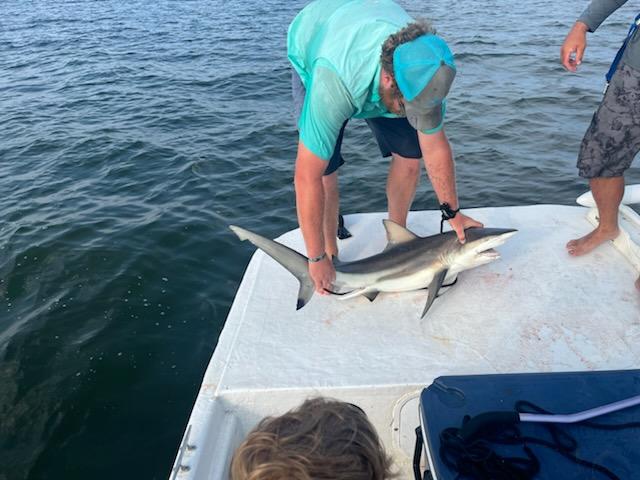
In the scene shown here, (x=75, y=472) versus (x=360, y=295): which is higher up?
(x=360, y=295)

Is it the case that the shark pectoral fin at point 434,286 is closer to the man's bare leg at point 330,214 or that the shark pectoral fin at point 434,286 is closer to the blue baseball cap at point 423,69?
the man's bare leg at point 330,214

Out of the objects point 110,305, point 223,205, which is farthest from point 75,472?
point 223,205

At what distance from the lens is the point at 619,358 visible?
297 centimetres

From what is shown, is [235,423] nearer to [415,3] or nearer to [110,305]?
[110,305]

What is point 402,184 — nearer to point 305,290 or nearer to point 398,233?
point 398,233

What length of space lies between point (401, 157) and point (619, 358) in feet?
6.68

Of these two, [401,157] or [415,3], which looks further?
[415,3]

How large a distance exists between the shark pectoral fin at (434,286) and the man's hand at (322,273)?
67 cm

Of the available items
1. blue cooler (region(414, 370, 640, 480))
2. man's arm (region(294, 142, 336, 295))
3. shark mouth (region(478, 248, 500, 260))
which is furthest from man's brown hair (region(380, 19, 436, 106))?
blue cooler (region(414, 370, 640, 480))

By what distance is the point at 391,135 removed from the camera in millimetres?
3881

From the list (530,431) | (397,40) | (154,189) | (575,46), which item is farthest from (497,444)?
(154,189)

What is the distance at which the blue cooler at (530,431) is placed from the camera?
1.81 metres

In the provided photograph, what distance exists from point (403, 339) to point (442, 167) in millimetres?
1191

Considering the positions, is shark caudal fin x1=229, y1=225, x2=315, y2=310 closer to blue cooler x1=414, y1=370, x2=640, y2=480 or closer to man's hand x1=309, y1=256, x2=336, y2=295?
man's hand x1=309, y1=256, x2=336, y2=295
